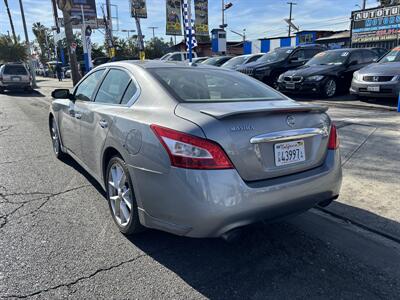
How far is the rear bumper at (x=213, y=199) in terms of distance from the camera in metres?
2.37

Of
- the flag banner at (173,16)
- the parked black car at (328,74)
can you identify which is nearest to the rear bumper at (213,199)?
the parked black car at (328,74)

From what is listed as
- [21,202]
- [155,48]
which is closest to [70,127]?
[21,202]

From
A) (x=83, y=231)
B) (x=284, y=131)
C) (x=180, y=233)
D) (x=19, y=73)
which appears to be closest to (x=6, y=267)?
(x=83, y=231)

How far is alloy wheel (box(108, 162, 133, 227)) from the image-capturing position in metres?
3.08

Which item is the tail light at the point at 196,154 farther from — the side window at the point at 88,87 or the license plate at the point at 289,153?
the side window at the point at 88,87

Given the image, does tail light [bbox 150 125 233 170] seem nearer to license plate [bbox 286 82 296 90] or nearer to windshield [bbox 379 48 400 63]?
license plate [bbox 286 82 296 90]

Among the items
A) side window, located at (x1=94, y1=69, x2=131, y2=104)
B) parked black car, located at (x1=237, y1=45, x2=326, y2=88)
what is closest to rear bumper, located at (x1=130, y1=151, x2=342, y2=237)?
side window, located at (x1=94, y1=69, x2=131, y2=104)

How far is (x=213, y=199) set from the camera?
2359 mm

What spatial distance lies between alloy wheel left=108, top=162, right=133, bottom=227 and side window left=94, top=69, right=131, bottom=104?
71 cm

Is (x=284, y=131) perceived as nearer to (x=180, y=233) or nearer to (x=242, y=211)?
(x=242, y=211)

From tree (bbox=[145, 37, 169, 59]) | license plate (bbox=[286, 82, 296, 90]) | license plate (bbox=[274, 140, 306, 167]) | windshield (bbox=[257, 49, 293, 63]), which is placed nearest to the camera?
license plate (bbox=[274, 140, 306, 167])

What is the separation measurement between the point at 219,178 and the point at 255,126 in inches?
19.2

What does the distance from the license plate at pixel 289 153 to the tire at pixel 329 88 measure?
8828 mm

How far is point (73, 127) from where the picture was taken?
4.42 m
